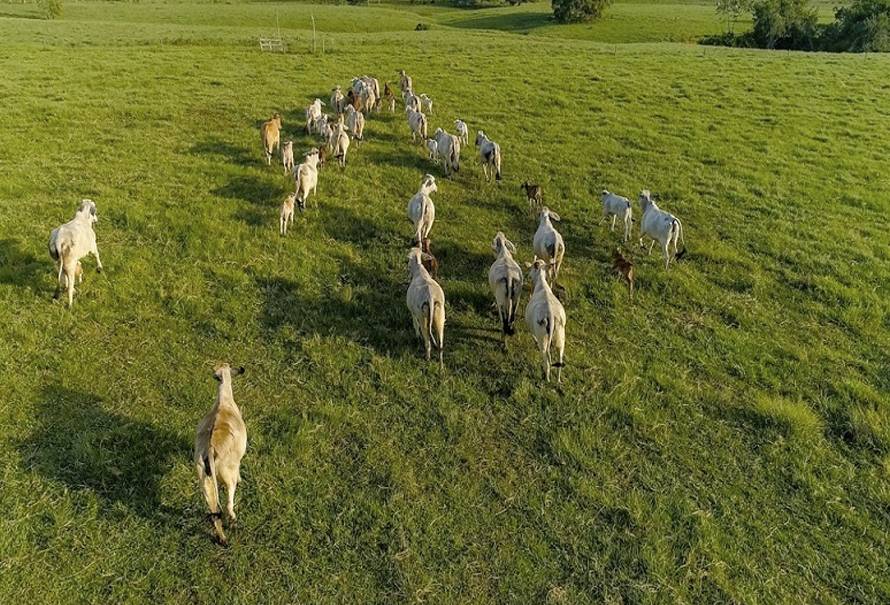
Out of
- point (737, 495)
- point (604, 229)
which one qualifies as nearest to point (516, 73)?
point (604, 229)

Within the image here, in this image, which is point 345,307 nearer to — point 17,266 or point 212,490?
point 212,490

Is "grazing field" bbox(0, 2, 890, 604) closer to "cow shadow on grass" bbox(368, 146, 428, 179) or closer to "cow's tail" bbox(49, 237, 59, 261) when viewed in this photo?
"cow shadow on grass" bbox(368, 146, 428, 179)

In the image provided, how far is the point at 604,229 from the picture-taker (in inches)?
596

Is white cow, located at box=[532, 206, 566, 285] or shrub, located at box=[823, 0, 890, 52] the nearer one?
white cow, located at box=[532, 206, 566, 285]

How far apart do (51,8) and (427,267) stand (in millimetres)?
81534

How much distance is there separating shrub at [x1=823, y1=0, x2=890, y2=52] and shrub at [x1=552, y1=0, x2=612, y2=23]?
1252 inches

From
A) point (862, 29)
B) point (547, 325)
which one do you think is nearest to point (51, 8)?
point (547, 325)

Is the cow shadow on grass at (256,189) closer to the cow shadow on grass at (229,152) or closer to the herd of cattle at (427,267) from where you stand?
the herd of cattle at (427,267)

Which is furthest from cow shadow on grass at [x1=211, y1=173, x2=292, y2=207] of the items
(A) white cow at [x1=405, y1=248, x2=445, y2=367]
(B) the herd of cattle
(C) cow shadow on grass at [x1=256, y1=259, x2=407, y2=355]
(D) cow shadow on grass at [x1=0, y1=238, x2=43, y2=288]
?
(A) white cow at [x1=405, y1=248, x2=445, y2=367]

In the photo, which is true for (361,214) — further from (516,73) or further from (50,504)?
(516,73)

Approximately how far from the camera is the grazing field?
680 cm

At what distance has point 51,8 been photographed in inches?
2689

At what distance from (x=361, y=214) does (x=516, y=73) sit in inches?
880

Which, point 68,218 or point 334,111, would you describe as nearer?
point 68,218
